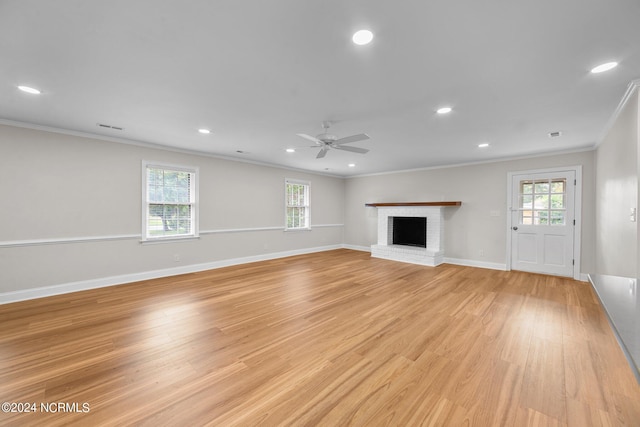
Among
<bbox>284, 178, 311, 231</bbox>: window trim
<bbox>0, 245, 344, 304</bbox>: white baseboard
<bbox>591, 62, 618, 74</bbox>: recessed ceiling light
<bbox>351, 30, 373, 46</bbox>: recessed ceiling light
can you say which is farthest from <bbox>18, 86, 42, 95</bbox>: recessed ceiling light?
<bbox>591, 62, 618, 74</bbox>: recessed ceiling light

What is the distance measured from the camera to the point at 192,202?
525 centimetres

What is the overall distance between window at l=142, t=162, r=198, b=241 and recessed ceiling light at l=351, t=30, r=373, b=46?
4.47 meters

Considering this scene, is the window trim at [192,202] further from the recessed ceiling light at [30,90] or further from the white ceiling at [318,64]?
the recessed ceiling light at [30,90]

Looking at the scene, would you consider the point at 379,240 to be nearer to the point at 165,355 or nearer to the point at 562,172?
the point at 562,172

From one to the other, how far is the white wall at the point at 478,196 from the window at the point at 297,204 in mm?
2343

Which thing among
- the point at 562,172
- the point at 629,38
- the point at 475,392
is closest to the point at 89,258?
the point at 475,392

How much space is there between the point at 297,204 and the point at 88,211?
4.52 meters

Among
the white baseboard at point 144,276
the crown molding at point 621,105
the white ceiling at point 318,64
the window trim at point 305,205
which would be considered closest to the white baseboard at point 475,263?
the white baseboard at point 144,276

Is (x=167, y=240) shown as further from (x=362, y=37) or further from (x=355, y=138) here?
(x=362, y=37)

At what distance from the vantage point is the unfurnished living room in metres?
1.62

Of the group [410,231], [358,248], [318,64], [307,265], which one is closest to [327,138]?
[318,64]

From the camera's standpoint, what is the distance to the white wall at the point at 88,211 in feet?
11.7

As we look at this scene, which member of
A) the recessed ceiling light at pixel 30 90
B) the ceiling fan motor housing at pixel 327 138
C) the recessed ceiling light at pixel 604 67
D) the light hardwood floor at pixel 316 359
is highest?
the recessed ceiling light at pixel 30 90

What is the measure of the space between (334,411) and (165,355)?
5.19 feet
